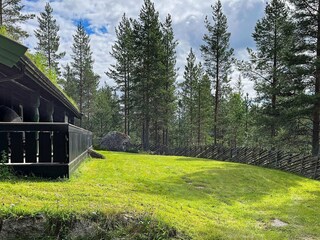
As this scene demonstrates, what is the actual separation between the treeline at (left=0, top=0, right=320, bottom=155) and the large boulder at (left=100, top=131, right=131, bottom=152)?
3.00 metres

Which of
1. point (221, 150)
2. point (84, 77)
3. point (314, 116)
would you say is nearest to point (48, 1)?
point (84, 77)

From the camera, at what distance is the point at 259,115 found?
23.5m

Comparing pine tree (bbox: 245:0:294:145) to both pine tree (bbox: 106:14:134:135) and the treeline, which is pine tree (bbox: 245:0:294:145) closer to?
the treeline

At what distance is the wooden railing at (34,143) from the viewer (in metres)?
6.27

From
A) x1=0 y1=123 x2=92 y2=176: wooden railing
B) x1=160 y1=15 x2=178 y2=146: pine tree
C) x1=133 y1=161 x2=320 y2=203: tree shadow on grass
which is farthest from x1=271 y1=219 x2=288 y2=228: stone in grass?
x1=160 y1=15 x2=178 y2=146: pine tree

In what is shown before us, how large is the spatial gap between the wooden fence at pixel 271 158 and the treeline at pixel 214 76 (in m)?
1.78

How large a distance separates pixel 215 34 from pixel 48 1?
2250cm

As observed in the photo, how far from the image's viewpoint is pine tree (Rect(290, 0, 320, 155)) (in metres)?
17.7

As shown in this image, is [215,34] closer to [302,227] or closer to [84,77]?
[84,77]

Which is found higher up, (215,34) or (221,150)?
(215,34)

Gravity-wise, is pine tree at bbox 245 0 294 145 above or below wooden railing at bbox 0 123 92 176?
above

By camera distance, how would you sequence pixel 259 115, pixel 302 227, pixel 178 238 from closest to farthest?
pixel 178 238
pixel 302 227
pixel 259 115

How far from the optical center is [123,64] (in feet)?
138

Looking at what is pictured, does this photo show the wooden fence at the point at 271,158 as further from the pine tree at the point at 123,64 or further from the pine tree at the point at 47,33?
the pine tree at the point at 47,33
